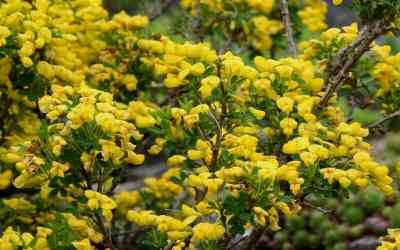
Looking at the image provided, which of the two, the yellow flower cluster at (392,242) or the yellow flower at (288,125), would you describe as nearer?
the yellow flower cluster at (392,242)

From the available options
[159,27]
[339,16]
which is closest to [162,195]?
[159,27]

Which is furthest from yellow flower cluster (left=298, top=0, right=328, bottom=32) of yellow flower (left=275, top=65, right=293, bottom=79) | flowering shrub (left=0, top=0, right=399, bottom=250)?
yellow flower (left=275, top=65, right=293, bottom=79)

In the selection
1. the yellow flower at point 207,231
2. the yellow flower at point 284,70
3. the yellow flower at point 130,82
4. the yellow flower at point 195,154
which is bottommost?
the yellow flower at point 207,231

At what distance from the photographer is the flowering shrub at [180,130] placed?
252cm

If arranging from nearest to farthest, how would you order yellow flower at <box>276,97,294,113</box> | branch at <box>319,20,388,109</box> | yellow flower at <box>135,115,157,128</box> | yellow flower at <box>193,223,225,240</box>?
yellow flower at <box>193,223,225,240</box> < yellow flower at <box>276,97,294,113</box> < yellow flower at <box>135,115,157,128</box> < branch at <box>319,20,388,109</box>

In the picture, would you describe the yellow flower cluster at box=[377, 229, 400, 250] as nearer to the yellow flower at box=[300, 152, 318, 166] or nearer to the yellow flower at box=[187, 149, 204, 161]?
the yellow flower at box=[300, 152, 318, 166]

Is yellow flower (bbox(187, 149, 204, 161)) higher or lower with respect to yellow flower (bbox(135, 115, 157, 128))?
lower

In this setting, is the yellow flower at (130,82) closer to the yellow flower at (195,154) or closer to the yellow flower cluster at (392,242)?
the yellow flower at (195,154)

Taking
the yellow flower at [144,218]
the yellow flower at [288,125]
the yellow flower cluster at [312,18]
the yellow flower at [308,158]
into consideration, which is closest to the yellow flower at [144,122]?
the yellow flower at [144,218]

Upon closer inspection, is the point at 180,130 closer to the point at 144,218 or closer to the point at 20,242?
the point at 144,218

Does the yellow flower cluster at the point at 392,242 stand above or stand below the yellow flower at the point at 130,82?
below

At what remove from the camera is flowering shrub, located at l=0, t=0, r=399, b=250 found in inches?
99.1

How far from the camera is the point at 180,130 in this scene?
2.85 m

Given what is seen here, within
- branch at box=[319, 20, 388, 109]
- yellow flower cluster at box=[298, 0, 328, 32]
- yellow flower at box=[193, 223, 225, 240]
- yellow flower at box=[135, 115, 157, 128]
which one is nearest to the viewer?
yellow flower at box=[193, 223, 225, 240]
